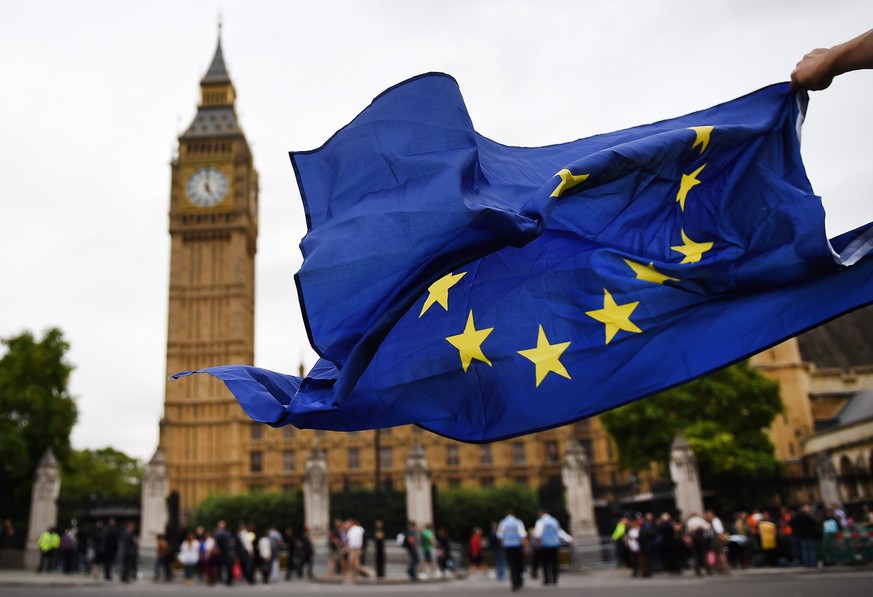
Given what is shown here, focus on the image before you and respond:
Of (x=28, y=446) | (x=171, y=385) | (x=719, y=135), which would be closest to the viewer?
(x=719, y=135)

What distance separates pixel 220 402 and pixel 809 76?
73940 mm

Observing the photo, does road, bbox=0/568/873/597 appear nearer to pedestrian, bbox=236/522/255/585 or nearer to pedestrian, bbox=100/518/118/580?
pedestrian, bbox=100/518/118/580

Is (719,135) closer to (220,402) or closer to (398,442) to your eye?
(398,442)

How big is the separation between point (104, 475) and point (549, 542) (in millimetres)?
78188

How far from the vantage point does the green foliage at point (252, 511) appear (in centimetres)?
4478

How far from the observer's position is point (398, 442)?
232 feet

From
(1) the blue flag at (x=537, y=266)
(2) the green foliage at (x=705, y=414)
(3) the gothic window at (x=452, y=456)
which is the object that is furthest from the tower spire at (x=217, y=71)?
(1) the blue flag at (x=537, y=266)

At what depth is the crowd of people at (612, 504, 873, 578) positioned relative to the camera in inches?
761

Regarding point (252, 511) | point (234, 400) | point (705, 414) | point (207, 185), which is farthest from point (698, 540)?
point (207, 185)

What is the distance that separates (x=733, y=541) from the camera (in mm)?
21781

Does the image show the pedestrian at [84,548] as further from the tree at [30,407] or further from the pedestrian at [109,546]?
the tree at [30,407]

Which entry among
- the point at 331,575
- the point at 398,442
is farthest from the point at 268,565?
the point at 398,442

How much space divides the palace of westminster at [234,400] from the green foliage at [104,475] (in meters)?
9.23

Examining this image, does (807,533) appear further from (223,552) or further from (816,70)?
(816,70)
